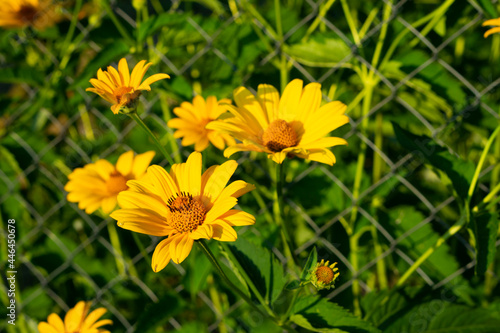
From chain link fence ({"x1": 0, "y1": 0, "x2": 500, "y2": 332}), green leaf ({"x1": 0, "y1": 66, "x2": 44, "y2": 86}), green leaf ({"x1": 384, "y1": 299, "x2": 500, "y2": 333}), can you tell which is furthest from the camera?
green leaf ({"x1": 0, "y1": 66, "x2": 44, "y2": 86})

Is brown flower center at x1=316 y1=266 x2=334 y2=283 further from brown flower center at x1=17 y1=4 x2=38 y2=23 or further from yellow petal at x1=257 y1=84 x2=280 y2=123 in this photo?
brown flower center at x1=17 y1=4 x2=38 y2=23

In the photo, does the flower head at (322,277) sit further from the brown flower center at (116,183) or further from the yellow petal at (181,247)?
the brown flower center at (116,183)

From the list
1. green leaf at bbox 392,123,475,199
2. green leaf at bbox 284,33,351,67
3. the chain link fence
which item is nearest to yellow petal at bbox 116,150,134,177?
the chain link fence

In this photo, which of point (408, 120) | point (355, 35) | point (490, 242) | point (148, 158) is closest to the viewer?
point (490, 242)

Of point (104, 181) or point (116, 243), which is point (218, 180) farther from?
point (116, 243)

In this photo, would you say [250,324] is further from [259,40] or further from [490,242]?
[259,40]

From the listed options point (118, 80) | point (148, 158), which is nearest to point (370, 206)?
point (148, 158)

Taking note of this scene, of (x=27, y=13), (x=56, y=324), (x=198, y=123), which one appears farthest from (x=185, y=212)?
(x=27, y=13)
